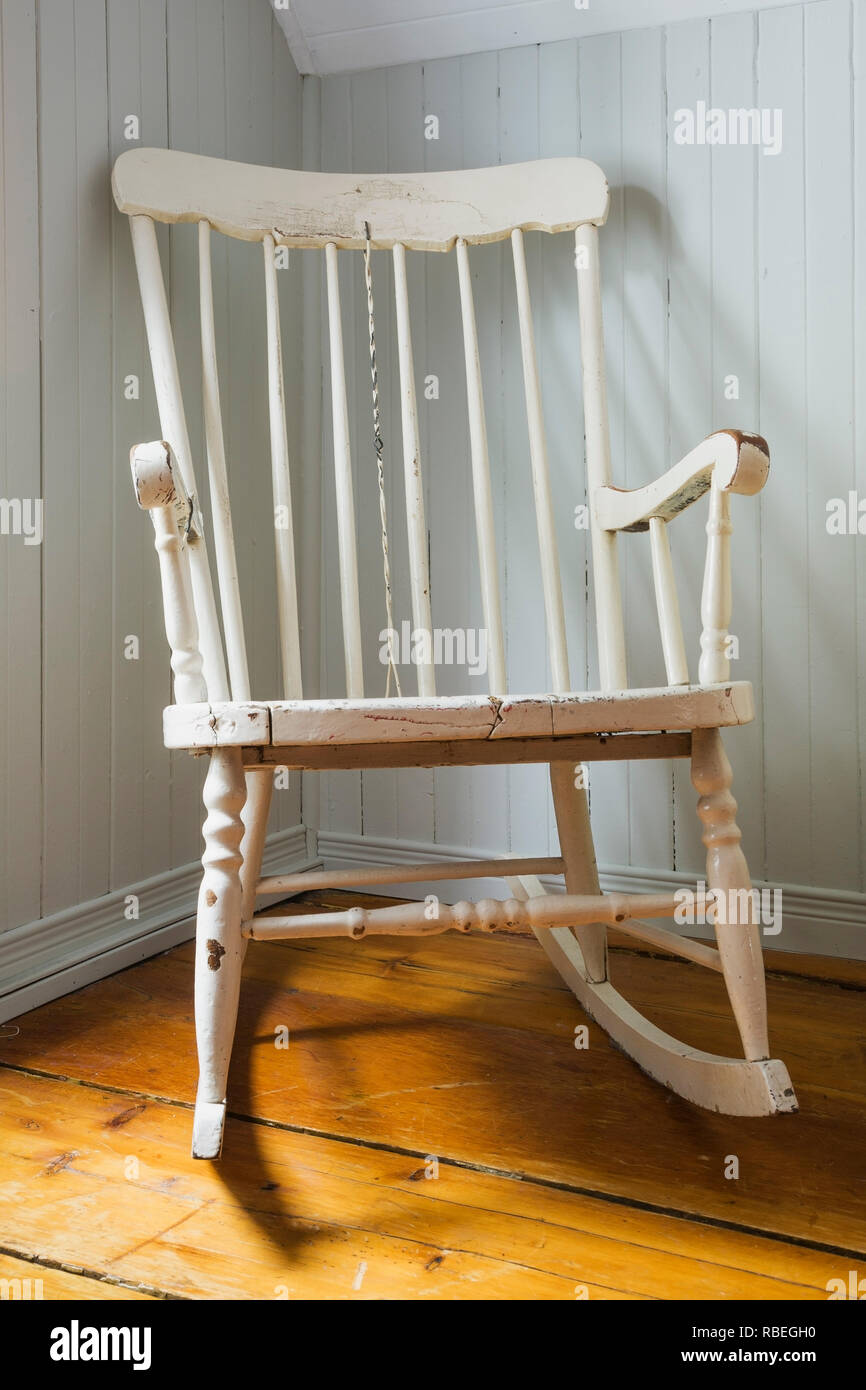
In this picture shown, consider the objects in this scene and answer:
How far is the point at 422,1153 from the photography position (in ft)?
2.37

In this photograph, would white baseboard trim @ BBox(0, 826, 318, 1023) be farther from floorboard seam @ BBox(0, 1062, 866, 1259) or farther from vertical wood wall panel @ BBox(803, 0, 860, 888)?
vertical wood wall panel @ BBox(803, 0, 860, 888)

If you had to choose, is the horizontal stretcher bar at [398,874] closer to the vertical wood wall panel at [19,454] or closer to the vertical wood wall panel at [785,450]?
the vertical wood wall panel at [19,454]

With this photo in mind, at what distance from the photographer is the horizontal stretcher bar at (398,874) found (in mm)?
894

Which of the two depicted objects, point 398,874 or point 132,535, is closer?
point 398,874

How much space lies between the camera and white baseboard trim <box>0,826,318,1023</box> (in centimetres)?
98

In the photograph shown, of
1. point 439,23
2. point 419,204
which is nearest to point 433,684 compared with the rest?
point 419,204

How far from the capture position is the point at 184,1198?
663 mm

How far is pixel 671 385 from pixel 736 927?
0.80m

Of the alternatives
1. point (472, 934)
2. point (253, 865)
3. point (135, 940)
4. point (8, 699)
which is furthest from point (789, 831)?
point (8, 699)

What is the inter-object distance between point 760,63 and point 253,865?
115 centimetres

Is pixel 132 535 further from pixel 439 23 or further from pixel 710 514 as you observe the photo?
pixel 439 23

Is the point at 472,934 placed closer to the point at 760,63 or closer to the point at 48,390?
the point at 48,390

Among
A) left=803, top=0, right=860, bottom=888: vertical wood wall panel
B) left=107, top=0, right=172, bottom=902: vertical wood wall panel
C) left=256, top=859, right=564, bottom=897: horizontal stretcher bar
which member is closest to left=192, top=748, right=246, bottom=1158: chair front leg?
left=256, top=859, right=564, bottom=897: horizontal stretcher bar

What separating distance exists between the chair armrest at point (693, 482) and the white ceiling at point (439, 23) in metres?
0.72
